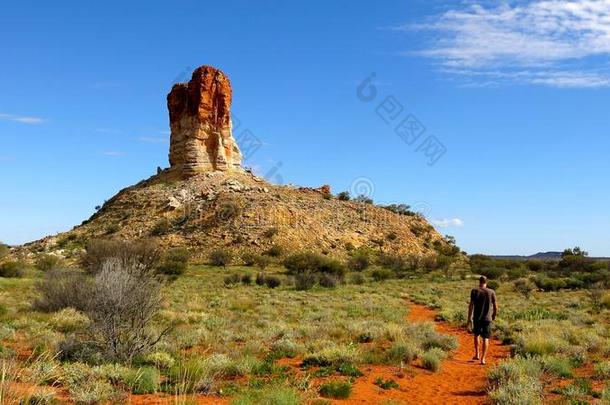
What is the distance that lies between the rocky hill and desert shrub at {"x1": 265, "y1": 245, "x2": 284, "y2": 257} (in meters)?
0.51

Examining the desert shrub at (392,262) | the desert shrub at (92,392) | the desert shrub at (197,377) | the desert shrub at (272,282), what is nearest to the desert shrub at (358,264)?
the desert shrub at (392,262)

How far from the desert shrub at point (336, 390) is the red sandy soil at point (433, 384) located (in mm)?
121

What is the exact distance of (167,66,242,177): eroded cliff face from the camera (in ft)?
202

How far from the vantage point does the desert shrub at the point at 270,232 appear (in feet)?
168

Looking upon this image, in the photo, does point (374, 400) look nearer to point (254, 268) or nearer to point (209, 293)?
point (209, 293)

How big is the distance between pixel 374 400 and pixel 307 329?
588cm

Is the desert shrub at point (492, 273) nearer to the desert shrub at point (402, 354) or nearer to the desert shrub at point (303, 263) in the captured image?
the desert shrub at point (303, 263)

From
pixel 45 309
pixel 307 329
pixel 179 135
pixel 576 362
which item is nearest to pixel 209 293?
pixel 45 309

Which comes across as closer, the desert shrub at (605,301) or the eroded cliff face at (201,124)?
the desert shrub at (605,301)

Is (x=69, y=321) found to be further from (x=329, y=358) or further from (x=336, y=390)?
(x=336, y=390)

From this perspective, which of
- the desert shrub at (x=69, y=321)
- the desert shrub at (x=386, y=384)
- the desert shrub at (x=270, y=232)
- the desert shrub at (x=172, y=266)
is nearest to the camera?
the desert shrub at (x=386, y=384)

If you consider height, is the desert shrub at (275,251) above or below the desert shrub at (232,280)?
above

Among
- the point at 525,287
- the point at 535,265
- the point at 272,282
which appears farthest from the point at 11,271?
the point at 535,265

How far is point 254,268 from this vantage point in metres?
43.1
